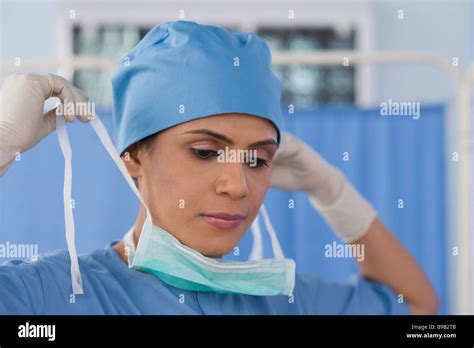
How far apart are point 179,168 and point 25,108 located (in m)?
0.24

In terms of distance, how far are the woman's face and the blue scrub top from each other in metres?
0.09

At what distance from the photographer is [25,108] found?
110 centimetres

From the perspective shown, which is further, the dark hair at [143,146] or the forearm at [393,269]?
the forearm at [393,269]

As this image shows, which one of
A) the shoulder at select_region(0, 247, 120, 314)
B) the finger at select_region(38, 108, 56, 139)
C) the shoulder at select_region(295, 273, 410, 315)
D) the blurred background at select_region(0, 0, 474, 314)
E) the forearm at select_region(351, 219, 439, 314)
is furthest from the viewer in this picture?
the blurred background at select_region(0, 0, 474, 314)

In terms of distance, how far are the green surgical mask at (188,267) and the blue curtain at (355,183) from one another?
851mm

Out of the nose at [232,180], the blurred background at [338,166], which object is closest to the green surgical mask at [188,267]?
the nose at [232,180]

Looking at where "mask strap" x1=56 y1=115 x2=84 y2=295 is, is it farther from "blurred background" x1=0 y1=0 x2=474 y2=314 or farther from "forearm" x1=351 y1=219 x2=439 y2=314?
"blurred background" x1=0 y1=0 x2=474 y2=314

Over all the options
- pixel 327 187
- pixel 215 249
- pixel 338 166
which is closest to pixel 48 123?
pixel 215 249

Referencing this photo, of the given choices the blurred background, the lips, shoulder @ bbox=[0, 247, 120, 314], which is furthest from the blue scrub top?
the blurred background

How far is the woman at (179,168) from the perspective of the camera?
1.13 meters

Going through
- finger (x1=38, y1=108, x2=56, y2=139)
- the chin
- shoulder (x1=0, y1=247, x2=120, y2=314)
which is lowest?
shoulder (x1=0, y1=247, x2=120, y2=314)

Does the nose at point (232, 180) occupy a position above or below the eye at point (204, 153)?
below

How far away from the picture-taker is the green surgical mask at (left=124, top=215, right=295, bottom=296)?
3.85 feet

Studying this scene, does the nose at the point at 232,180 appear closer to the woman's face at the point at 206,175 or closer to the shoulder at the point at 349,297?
the woman's face at the point at 206,175
